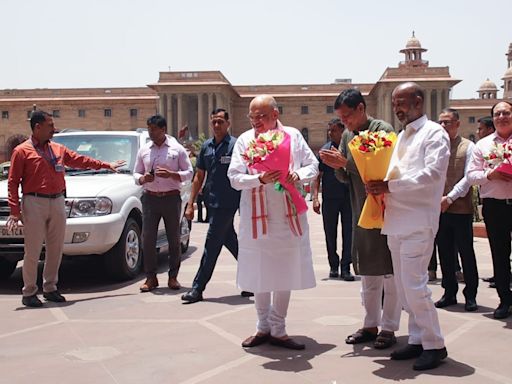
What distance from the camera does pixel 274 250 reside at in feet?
16.5

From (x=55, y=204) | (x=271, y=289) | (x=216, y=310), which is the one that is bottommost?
(x=216, y=310)

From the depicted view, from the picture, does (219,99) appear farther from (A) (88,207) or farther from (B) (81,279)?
(A) (88,207)

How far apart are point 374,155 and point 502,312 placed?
2413mm

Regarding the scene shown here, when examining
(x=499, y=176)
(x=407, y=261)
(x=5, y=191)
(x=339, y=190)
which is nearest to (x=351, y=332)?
(x=407, y=261)

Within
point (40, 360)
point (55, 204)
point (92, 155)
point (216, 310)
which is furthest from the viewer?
point (92, 155)

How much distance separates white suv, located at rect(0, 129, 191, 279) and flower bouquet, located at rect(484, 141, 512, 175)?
416cm

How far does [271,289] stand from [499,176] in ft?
7.82

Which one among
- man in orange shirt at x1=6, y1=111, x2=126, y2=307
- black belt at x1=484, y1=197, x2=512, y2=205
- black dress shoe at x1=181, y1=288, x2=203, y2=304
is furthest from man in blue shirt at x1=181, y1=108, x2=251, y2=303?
black belt at x1=484, y1=197, x2=512, y2=205

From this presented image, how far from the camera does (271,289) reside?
502 centimetres

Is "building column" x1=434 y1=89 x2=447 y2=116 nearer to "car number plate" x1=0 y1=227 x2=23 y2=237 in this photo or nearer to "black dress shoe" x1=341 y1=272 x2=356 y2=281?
"black dress shoe" x1=341 y1=272 x2=356 y2=281

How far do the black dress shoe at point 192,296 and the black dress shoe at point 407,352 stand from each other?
8.99 feet

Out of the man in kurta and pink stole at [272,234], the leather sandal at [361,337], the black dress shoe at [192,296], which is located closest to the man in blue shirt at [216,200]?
the black dress shoe at [192,296]

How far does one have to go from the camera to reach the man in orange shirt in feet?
22.4

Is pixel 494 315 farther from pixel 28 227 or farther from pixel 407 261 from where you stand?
pixel 28 227
